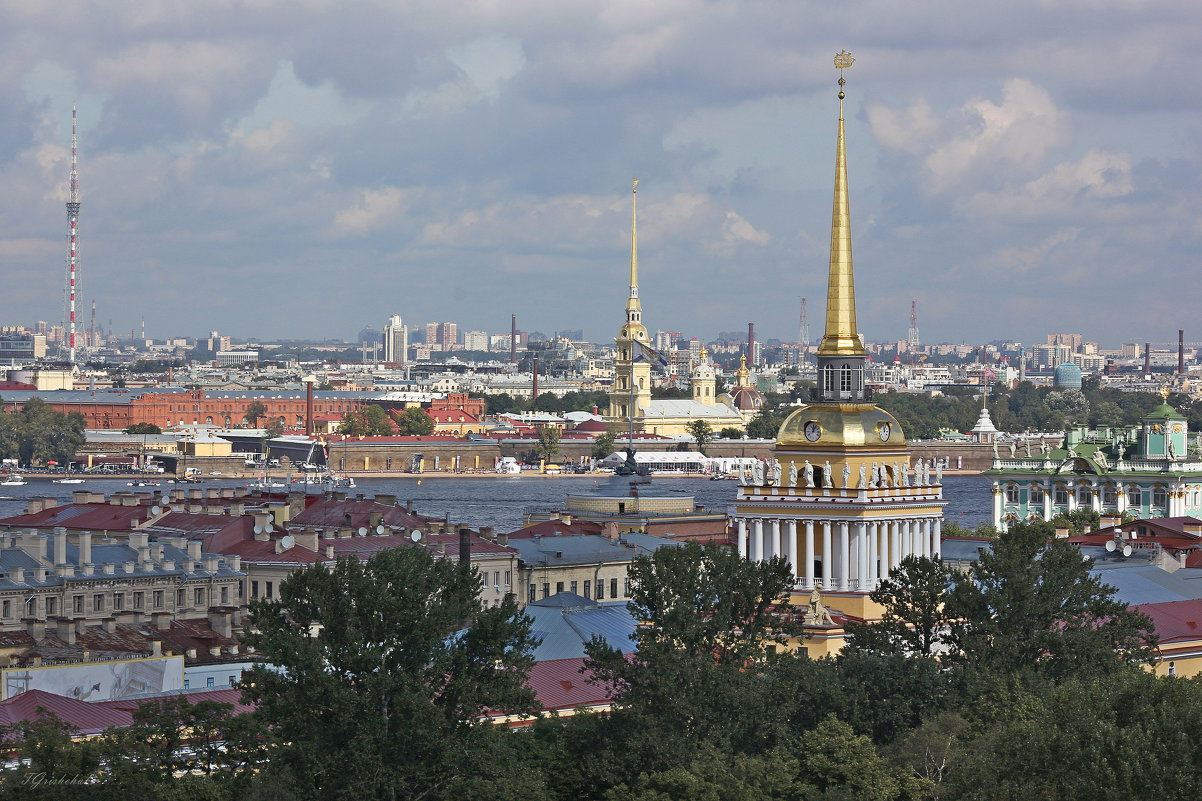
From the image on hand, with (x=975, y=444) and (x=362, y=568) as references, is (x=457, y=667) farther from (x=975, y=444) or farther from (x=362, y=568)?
(x=975, y=444)

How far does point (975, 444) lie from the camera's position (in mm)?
140750

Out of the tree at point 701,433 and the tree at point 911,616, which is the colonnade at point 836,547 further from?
the tree at point 701,433

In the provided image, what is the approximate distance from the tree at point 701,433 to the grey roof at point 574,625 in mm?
112636

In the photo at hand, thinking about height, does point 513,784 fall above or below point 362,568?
below

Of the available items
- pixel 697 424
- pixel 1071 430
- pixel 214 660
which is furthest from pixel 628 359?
pixel 214 660

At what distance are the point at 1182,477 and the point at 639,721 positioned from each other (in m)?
36.3

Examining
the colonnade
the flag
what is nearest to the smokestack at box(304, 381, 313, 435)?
the flag

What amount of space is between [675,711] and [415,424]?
130 metres

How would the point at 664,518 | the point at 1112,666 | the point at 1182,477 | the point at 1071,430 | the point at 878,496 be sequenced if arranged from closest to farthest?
1. the point at 1112,666
2. the point at 878,496
3. the point at 664,518
4. the point at 1182,477
5. the point at 1071,430

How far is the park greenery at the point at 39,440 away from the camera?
134125 millimetres

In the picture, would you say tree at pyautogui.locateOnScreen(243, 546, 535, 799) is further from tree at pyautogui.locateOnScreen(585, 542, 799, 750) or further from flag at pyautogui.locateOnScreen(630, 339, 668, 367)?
flag at pyautogui.locateOnScreen(630, 339, 668, 367)

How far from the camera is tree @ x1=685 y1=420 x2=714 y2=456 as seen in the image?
477 feet

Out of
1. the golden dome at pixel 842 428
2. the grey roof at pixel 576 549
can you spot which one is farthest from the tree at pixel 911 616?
the grey roof at pixel 576 549

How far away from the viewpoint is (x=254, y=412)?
160 m
